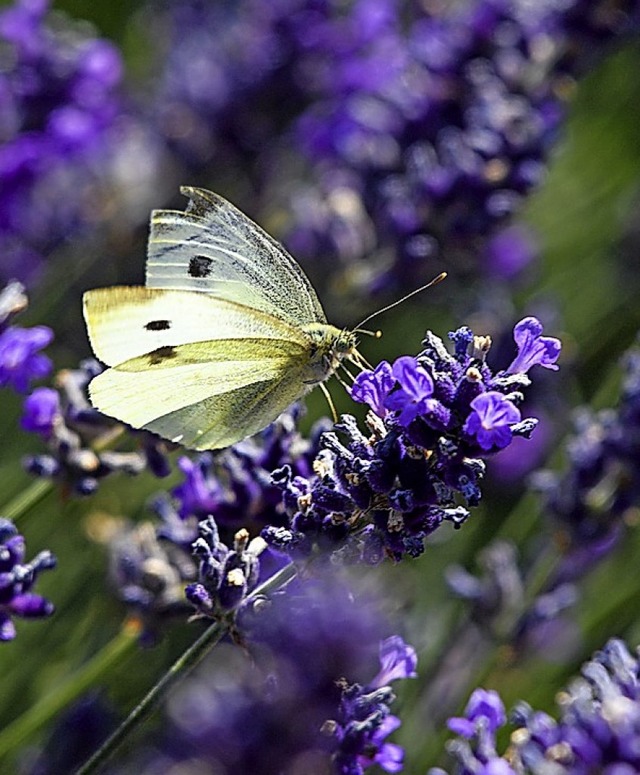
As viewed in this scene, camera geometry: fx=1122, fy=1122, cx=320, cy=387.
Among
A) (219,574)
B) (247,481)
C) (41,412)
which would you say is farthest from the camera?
(41,412)

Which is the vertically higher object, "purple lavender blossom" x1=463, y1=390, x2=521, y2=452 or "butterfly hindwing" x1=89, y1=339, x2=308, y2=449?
"purple lavender blossom" x1=463, y1=390, x2=521, y2=452

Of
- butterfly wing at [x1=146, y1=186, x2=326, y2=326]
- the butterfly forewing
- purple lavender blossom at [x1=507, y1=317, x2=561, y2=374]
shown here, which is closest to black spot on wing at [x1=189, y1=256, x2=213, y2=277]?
butterfly wing at [x1=146, y1=186, x2=326, y2=326]

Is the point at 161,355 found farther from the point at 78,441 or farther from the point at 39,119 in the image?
the point at 39,119

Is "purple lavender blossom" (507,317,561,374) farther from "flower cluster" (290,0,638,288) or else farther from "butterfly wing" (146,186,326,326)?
"flower cluster" (290,0,638,288)

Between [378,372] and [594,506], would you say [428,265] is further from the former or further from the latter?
[378,372]

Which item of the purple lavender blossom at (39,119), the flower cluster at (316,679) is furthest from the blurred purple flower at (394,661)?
the purple lavender blossom at (39,119)

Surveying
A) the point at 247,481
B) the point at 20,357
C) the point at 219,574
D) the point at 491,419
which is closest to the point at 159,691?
the point at 219,574
